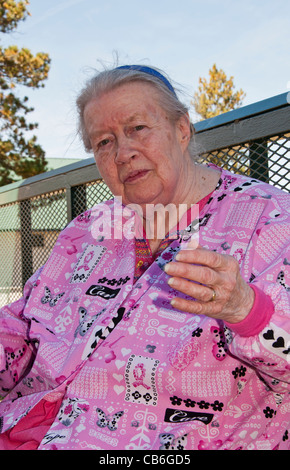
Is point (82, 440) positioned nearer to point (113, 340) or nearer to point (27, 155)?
point (113, 340)

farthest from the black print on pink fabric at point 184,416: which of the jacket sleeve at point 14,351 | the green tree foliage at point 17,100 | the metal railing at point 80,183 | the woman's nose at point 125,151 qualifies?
the green tree foliage at point 17,100

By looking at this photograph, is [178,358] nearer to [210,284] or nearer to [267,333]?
[267,333]

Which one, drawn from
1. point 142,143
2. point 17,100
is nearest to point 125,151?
point 142,143

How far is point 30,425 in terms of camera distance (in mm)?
1745

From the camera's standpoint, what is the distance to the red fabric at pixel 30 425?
172 centimetres

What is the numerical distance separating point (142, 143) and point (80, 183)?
1674 mm

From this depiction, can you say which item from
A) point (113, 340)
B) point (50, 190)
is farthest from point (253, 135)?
point (50, 190)

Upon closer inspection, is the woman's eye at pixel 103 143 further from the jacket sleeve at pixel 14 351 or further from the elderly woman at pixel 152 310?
the jacket sleeve at pixel 14 351

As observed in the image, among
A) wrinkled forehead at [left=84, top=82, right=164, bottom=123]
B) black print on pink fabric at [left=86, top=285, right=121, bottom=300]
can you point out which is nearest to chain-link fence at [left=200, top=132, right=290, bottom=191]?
wrinkled forehead at [left=84, top=82, right=164, bottom=123]

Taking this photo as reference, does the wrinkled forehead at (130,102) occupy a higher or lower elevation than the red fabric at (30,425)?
higher

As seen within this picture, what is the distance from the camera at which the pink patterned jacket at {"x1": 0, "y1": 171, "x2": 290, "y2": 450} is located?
1.30 meters

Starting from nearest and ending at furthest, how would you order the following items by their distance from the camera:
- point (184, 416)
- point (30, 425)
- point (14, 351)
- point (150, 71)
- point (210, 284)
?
point (210, 284) → point (184, 416) → point (30, 425) → point (150, 71) → point (14, 351)

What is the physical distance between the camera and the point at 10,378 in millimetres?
2029

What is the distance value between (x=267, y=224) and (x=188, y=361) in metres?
0.51
